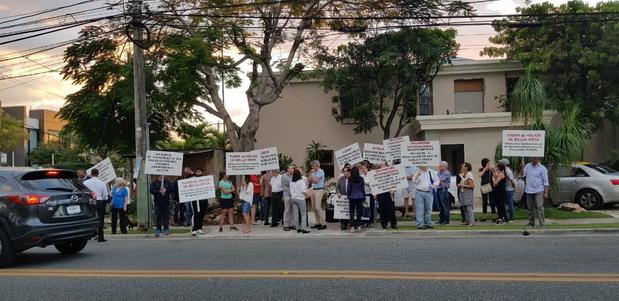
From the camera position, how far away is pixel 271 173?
16594mm

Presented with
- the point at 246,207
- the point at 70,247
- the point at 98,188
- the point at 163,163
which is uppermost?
the point at 163,163

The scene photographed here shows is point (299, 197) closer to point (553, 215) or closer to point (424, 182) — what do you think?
point (424, 182)

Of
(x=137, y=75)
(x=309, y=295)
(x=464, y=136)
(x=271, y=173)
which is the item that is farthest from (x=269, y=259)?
(x=464, y=136)

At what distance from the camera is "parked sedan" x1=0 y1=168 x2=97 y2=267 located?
9.23 meters

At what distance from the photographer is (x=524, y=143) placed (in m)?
14.6

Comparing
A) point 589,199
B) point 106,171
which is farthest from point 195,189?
point 589,199

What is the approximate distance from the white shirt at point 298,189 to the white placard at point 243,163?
6.42ft

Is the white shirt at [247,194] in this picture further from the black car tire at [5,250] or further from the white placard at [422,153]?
the black car tire at [5,250]

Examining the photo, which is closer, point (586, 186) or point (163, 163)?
point (163, 163)

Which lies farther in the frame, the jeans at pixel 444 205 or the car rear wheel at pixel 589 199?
the car rear wheel at pixel 589 199

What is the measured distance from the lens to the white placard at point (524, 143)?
47.3 feet

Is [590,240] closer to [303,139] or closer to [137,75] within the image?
[137,75]

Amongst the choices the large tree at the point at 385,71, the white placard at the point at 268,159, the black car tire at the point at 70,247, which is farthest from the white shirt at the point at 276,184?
the large tree at the point at 385,71

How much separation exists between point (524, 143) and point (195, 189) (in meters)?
8.70
